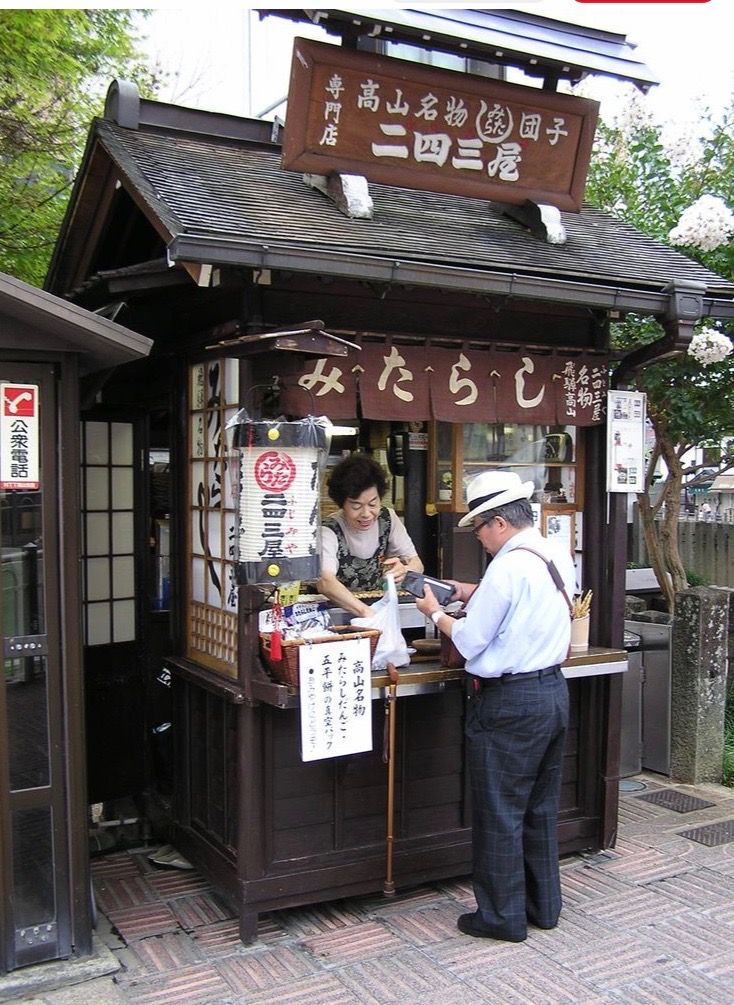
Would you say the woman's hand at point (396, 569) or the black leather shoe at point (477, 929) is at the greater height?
the woman's hand at point (396, 569)

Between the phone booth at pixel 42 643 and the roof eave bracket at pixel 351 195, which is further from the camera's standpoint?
the roof eave bracket at pixel 351 195

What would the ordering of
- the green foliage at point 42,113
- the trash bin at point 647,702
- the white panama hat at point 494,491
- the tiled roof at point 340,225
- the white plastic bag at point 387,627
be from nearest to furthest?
1. the tiled roof at point 340,225
2. the white panama hat at point 494,491
3. the white plastic bag at point 387,627
4. the trash bin at point 647,702
5. the green foliage at point 42,113

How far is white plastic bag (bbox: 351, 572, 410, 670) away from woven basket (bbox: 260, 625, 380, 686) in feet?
0.42

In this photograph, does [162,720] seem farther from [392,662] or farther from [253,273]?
[253,273]

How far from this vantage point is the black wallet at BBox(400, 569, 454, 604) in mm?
5496

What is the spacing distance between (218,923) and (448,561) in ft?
9.42

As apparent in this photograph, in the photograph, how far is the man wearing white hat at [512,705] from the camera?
514 centimetres

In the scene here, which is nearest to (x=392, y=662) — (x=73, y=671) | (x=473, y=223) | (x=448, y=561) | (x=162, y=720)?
(x=448, y=561)

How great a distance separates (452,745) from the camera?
20.0 ft

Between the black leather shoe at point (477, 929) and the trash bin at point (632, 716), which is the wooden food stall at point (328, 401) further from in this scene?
the trash bin at point (632, 716)

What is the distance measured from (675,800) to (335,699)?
406cm

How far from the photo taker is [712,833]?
705cm

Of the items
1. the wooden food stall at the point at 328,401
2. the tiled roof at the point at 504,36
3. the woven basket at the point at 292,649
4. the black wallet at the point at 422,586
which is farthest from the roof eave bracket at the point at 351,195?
the woven basket at the point at 292,649

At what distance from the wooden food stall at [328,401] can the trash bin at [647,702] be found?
1961mm
